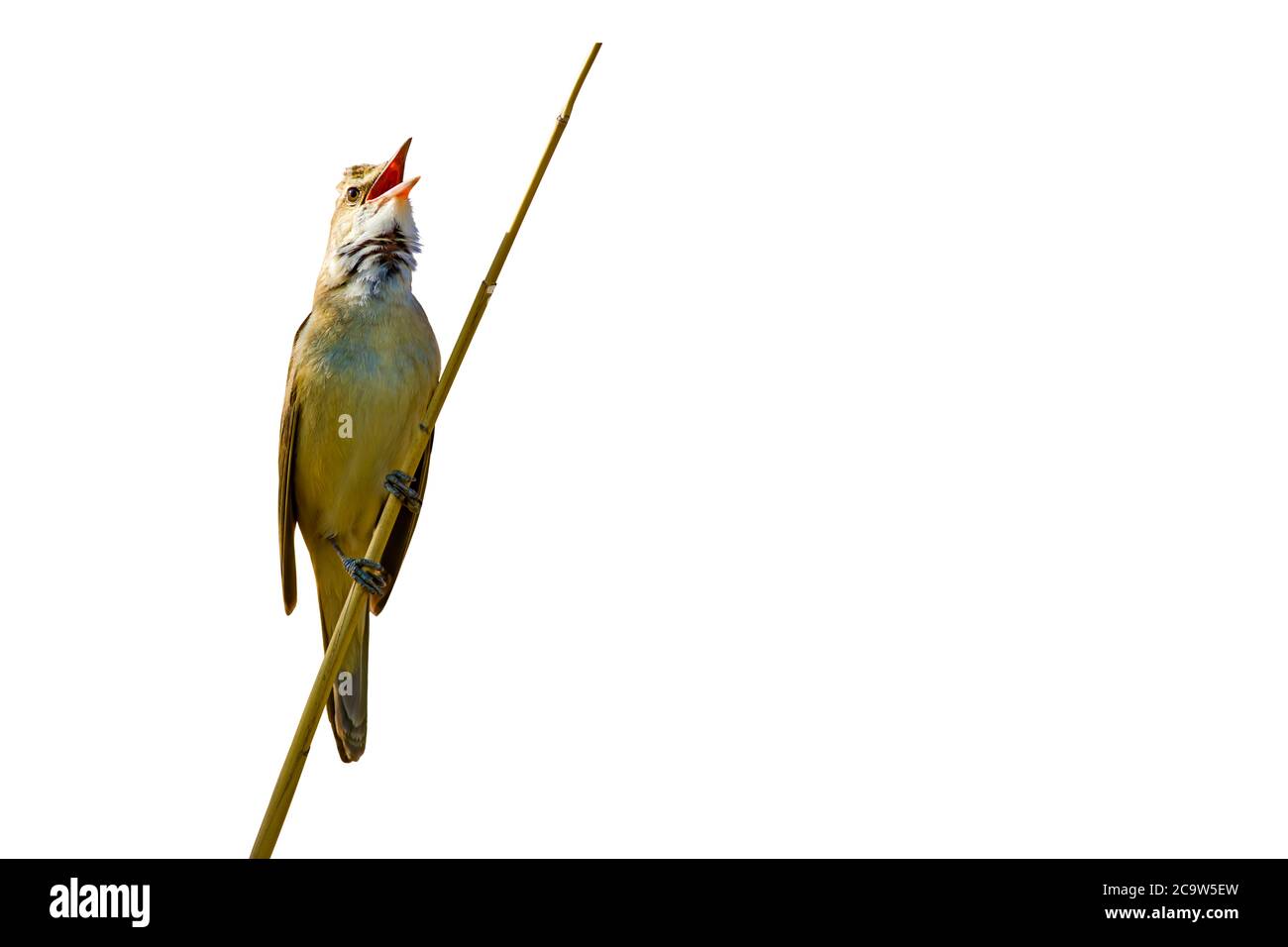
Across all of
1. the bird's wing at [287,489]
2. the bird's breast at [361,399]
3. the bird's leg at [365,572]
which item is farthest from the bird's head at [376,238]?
the bird's leg at [365,572]

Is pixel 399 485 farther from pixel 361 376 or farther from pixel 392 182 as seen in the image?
pixel 392 182

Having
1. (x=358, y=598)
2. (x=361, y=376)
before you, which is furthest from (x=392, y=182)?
(x=358, y=598)

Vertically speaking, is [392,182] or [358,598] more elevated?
[392,182]

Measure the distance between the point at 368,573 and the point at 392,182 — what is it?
1.39 meters

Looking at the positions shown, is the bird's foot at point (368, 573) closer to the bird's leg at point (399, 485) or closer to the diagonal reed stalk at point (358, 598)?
the diagonal reed stalk at point (358, 598)

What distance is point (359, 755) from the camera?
12.8 ft

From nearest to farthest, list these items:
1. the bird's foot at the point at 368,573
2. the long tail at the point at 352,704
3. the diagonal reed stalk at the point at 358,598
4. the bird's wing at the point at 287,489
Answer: the diagonal reed stalk at the point at 358,598, the bird's foot at the point at 368,573, the long tail at the point at 352,704, the bird's wing at the point at 287,489

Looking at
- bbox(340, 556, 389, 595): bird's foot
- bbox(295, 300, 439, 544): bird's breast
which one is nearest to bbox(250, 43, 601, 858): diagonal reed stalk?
bbox(340, 556, 389, 595): bird's foot

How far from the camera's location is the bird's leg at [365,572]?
3227mm

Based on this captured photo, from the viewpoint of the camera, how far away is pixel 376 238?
4055mm

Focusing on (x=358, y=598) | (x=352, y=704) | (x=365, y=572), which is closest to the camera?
(x=358, y=598)

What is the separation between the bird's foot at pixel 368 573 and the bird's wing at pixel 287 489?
0.20 meters

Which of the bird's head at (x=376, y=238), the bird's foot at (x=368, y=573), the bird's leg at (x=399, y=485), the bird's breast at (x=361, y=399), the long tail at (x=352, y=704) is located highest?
the bird's head at (x=376, y=238)
